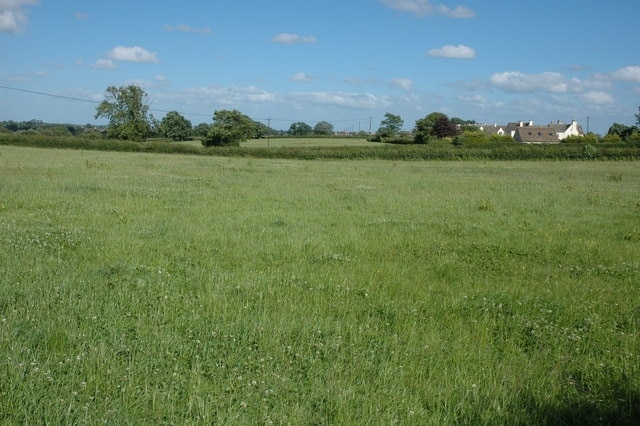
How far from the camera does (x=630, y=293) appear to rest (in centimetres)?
778

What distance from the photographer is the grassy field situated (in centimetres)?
421

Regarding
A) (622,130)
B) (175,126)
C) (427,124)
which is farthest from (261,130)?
(622,130)

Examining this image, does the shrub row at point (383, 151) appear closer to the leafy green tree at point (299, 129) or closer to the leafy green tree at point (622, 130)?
the leafy green tree at point (622, 130)

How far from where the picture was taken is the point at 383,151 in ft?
Result: 207

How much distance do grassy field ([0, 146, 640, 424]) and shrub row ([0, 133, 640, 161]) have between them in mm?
49839

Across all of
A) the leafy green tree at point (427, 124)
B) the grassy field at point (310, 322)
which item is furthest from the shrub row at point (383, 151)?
the grassy field at point (310, 322)

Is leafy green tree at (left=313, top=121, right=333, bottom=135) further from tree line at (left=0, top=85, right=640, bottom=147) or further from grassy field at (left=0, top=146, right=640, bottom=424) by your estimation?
grassy field at (left=0, top=146, right=640, bottom=424)

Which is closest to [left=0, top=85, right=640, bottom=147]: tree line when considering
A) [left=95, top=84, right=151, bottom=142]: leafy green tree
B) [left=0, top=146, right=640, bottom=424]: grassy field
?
[left=95, top=84, right=151, bottom=142]: leafy green tree

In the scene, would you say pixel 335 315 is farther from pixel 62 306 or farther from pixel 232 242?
pixel 232 242

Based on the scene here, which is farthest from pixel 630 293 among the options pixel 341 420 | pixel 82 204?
pixel 82 204

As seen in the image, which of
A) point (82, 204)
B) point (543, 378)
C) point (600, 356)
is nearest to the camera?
point (543, 378)

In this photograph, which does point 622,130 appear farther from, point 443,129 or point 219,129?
point 219,129

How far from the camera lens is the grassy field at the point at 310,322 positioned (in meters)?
4.21

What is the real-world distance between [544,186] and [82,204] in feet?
70.4
